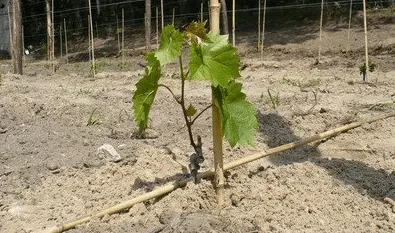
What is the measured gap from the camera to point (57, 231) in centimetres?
277

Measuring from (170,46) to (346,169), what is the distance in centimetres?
148

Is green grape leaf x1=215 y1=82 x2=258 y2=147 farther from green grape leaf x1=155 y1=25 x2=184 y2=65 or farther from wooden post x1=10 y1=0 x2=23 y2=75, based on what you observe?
wooden post x1=10 y1=0 x2=23 y2=75

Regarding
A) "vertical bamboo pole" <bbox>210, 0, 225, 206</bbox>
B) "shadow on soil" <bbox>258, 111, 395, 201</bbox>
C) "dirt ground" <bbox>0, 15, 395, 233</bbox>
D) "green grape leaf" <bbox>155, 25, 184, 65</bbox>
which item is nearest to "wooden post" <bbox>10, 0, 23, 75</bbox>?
"dirt ground" <bbox>0, 15, 395, 233</bbox>

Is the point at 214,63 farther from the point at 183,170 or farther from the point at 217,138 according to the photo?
the point at 183,170

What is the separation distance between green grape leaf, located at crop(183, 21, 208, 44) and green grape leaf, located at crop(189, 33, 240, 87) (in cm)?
5

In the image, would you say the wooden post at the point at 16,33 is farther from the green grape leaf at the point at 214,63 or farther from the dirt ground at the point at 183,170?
the green grape leaf at the point at 214,63

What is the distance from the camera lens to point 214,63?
2.46 m

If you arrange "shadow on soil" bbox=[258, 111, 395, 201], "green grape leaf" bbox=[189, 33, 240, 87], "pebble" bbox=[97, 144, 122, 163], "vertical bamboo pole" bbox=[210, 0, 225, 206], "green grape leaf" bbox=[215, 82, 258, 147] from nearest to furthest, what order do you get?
"green grape leaf" bbox=[189, 33, 240, 87]
"green grape leaf" bbox=[215, 82, 258, 147]
"vertical bamboo pole" bbox=[210, 0, 225, 206]
"shadow on soil" bbox=[258, 111, 395, 201]
"pebble" bbox=[97, 144, 122, 163]

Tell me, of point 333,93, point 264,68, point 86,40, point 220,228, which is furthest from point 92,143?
point 86,40

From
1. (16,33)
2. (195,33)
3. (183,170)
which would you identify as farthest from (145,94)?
(16,33)

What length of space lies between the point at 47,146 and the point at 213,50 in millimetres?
1992

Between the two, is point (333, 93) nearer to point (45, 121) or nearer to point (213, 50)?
point (45, 121)

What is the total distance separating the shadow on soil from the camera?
3.12 metres

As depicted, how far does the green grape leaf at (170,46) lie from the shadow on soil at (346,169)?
4.35ft
